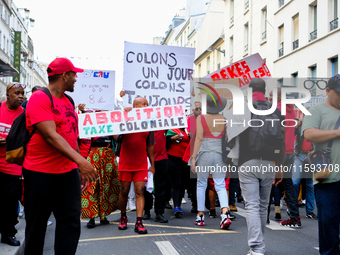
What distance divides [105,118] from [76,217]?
265cm

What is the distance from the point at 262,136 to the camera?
4562 millimetres

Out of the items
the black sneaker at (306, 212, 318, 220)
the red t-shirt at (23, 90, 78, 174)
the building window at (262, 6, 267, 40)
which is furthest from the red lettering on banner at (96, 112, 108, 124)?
the building window at (262, 6, 267, 40)

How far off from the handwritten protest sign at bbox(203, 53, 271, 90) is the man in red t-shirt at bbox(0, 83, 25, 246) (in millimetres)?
3747

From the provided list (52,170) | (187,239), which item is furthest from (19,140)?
(187,239)

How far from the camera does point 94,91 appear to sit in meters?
9.02

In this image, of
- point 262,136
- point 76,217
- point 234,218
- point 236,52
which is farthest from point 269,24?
point 76,217

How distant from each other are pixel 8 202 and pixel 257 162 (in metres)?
2.98

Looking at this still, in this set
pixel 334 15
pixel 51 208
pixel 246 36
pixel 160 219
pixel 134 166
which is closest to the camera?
pixel 51 208

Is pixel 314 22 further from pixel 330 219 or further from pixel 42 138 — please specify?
pixel 42 138

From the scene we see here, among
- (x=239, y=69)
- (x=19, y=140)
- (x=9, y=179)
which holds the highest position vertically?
(x=239, y=69)

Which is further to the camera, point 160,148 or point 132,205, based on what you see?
point 132,205

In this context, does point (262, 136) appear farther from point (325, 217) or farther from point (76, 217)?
point (76, 217)

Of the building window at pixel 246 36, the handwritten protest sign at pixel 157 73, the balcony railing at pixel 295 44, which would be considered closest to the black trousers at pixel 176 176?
the handwritten protest sign at pixel 157 73

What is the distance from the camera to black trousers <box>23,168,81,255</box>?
346 cm
